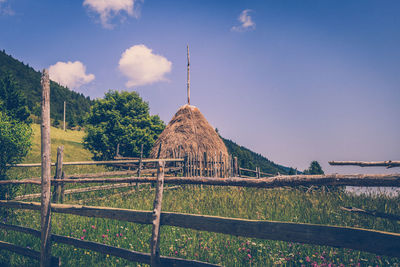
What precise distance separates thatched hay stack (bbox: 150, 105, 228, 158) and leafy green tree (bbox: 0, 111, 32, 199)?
8.61 metres

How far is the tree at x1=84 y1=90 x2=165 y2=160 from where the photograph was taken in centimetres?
2395

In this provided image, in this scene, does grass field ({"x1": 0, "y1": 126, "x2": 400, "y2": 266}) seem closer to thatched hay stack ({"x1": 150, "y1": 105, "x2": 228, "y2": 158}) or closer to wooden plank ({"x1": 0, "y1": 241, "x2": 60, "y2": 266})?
wooden plank ({"x1": 0, "y1": 241, "x2": 60, "y2": 266})

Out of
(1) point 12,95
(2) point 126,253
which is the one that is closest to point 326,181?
(2) point 126,253

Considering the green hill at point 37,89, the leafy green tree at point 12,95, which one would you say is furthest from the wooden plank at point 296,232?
the green hill at point 37,89

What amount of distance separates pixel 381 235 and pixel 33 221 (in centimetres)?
635

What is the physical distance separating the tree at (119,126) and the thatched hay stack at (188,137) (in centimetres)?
876

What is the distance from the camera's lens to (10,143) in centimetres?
539

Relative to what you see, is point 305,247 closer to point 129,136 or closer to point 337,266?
point 337,266

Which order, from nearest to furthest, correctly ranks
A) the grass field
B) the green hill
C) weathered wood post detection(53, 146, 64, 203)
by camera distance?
the grass field < weathered wood post detection(53, 146, 64, 203) < the green hill

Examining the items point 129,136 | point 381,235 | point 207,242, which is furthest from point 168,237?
point 129,136

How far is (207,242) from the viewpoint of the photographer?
395 cm

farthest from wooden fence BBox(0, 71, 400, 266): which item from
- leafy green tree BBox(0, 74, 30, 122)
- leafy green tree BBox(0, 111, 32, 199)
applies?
leafy green tree BBox(0, 74, 30, 122)

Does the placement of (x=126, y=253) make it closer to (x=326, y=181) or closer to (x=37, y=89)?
(x=326, y=181)

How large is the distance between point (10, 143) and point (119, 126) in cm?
1881
